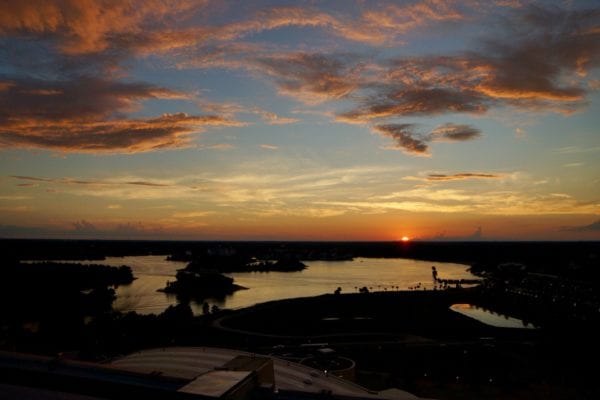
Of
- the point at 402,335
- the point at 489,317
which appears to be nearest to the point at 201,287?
the point at 489,317

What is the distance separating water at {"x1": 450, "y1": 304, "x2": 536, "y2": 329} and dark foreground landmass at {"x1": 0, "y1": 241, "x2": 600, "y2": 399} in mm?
1569

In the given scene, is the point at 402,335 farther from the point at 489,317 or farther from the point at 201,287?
the point at 201,287

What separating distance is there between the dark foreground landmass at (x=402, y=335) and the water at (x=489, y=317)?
1.57m

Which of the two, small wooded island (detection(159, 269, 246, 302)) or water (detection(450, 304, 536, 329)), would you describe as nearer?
water (detection(450, 304, 536, 329))

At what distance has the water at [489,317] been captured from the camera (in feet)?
218

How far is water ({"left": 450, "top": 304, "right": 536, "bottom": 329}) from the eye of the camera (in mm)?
66375

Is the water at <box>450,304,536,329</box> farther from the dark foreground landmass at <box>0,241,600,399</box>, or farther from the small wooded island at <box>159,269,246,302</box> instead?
the small wooded island at <box>159,269,246,302</box>

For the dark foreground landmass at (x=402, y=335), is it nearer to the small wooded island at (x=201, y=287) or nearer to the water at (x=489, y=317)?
the water at (x=489, y=317)

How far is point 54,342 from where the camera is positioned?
4809cm

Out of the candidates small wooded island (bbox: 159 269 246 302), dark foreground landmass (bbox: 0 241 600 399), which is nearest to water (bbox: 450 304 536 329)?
dark foreground landmass (bbox: 0 241 600 399)

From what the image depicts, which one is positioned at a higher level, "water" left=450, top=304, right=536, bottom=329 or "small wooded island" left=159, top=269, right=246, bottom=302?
"small wooded island" left=159, top=269, right=246, bottom=302

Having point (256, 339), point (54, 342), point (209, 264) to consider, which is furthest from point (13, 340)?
point (209, 264)

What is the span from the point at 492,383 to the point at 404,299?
51997 millimetres

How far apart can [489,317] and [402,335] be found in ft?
93.0
